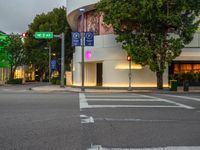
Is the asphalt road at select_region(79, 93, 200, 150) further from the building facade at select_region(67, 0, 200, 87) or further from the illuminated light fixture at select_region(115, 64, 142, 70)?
the building facade at select_region(67, 0, 200, 87)

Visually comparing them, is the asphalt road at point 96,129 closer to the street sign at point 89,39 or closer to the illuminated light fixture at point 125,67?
the street sign at point 89,39

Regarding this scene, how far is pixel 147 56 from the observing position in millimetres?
34188

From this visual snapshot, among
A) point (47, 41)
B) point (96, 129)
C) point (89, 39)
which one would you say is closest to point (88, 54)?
point (89, 39)

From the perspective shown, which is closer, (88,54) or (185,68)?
(185,68)

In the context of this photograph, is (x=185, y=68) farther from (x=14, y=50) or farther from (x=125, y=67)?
(x=14, y=50)

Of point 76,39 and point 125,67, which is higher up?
point 76,39

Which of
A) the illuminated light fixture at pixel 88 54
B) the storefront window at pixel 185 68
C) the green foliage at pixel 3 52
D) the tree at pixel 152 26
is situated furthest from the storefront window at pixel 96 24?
the green foliage at pixel 3 52

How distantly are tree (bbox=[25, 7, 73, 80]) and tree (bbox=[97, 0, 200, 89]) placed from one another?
3052 centimetres

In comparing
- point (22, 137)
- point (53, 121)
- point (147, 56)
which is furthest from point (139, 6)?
point (22, 137)

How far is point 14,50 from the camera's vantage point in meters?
66.2

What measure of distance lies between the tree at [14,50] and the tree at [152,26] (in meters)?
32.6

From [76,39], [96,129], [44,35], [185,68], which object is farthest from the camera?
[185,68]

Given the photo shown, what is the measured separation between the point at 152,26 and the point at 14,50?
3638 centimetres

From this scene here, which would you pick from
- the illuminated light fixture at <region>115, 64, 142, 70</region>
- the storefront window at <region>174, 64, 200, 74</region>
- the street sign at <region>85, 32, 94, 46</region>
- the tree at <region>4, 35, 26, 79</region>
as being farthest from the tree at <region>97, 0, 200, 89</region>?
the tree at <region>4, 35, 26, 79</region>
